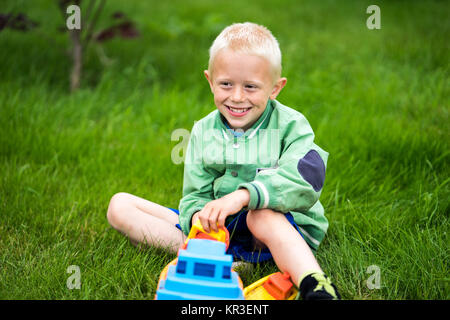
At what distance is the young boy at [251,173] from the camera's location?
70.7 inches

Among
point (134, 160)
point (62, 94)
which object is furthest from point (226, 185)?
point (62, 94)

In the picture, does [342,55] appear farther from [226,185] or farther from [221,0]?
[226,185]

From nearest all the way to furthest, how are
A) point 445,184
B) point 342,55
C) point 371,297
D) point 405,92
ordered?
point 371,297
point 445,184
point 405,92
point 342,55

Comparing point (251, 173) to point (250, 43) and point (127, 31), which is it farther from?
point (127, 31)

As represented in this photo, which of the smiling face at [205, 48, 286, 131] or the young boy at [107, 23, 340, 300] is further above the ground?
the smiling face at [205, 48, 286, 131]

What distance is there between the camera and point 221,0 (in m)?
6.79

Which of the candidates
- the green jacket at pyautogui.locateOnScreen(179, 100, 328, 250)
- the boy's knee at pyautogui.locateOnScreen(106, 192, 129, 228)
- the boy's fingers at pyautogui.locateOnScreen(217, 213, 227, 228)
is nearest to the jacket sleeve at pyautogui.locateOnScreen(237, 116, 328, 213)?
the green jacket at pyautogui.locateOnScreen(179, 100, 328, 250)

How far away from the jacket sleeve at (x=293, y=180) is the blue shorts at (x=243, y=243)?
0.47 ft

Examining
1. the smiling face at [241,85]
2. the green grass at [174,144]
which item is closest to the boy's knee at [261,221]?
the green grass at [174,144]

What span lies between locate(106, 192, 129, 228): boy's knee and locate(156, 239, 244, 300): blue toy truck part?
2.27 feet

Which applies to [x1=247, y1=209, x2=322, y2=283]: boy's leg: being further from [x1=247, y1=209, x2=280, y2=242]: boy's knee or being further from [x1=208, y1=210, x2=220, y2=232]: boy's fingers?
[x1=208, y1=210, x2=220, y2=232]: boy's fingers

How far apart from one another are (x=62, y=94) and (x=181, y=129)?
1090 mm

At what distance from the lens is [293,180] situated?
183 cm

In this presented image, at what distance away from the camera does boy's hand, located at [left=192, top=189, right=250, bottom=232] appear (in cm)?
174
